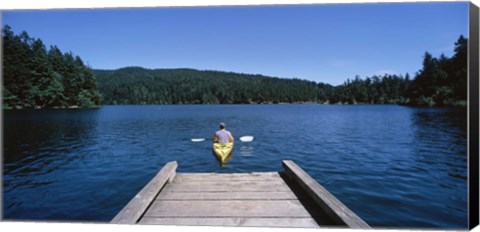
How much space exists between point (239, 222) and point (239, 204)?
1.74 ft

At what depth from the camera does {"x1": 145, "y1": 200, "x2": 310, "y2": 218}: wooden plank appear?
3857 mm

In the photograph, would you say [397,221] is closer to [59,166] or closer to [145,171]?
[145,171]

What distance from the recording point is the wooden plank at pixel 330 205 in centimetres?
325

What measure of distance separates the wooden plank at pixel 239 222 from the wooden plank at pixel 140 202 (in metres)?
0.18

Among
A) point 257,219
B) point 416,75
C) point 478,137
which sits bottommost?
point 257,219

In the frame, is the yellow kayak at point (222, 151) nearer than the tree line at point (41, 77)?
Yes

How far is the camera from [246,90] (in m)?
130

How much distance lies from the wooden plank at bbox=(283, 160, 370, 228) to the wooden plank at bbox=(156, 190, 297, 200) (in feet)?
1.06

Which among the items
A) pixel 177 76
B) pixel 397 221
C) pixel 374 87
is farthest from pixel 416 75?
pixel 177 76

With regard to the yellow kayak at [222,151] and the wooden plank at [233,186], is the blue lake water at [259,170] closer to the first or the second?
the yellow kayak at [222,151]

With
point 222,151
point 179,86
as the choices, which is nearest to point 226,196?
point 222,151

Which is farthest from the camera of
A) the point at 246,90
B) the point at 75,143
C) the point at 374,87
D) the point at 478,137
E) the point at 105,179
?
the point at 246,90

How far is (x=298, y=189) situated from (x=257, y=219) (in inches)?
52.8

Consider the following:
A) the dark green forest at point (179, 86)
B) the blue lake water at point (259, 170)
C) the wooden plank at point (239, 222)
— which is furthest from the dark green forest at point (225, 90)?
the wooden plank at point (239, 222)
